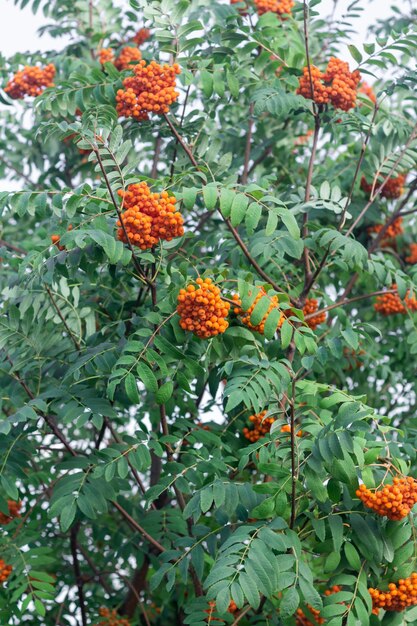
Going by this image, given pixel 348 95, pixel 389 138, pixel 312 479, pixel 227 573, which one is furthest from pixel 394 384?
pixel 227 573

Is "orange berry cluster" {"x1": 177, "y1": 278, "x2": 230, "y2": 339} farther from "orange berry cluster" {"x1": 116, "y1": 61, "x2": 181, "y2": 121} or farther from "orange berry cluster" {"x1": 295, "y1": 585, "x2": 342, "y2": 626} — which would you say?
"orange berry cluster" {"x1": 295, "y1": 585, "x2": 342, "y2": 626}

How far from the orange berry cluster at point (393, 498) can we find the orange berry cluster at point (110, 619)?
1.68 meters

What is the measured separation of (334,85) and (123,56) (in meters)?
1.52

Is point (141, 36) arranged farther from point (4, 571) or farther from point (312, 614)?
point (312, 614)

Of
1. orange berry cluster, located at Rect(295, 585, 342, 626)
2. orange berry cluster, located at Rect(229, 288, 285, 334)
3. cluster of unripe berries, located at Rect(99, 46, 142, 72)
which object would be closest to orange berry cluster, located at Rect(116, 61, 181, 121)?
orange berry cluster, located at Rect(229, 288, 285, 334)

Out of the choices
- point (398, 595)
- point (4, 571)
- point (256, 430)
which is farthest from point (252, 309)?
point (4, 571)

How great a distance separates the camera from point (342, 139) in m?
A: 5.00

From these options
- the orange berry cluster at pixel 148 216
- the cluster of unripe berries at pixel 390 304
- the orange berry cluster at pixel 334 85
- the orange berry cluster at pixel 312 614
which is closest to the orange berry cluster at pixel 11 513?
the orange berry cluster at pixel 312 614

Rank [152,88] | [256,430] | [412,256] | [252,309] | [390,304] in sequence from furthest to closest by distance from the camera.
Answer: [412,256]
[390,304]
[256,430]
[152,88]
[252,309]

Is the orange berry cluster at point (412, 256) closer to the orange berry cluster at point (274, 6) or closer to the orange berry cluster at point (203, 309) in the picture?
the orange berry cluster at point (274, 6)

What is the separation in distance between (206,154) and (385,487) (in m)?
1.60

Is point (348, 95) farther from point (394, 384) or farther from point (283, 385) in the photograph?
point (394, 384)

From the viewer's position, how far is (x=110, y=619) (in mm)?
3990

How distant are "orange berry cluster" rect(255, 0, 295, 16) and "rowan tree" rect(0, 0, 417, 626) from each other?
0.6 inches
